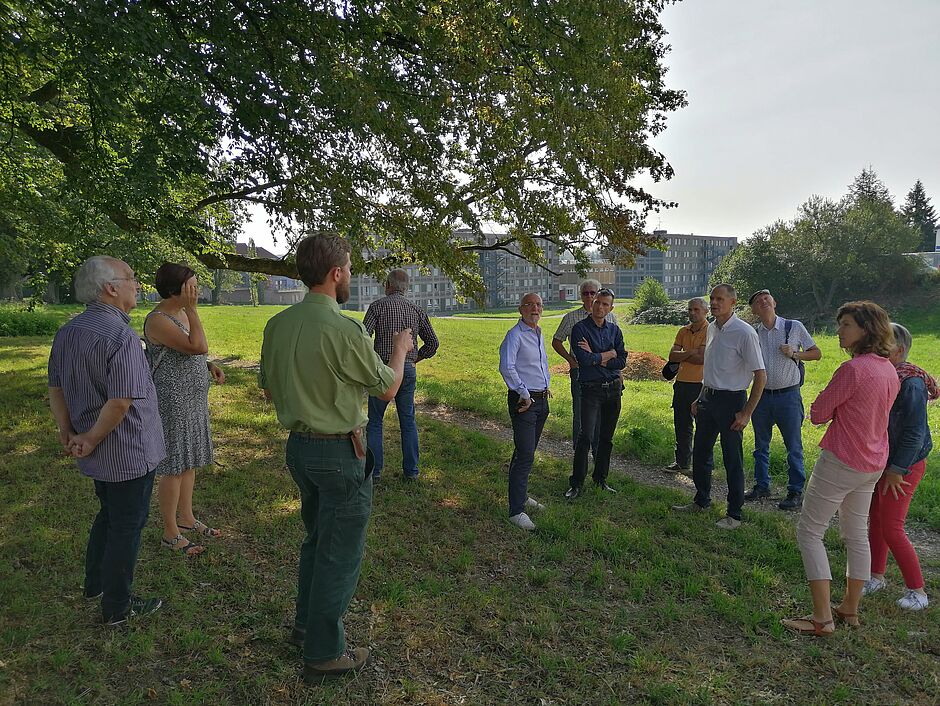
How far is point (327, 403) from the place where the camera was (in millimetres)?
2877

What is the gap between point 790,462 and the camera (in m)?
6.20

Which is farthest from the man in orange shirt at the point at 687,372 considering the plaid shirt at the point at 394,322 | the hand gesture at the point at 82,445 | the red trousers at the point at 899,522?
the hand gesture at the point at 82,445

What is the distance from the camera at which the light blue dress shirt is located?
5.41m

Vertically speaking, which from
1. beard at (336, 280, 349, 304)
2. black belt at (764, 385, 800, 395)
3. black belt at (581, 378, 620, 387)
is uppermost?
beard at (336, 280, 349, 304)

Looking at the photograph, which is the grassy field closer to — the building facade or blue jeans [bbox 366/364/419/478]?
blue jeans [bbox 366/364/419/478]

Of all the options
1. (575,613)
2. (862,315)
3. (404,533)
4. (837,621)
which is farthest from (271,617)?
(862,315)

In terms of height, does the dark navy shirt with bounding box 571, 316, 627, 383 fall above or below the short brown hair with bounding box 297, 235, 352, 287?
below

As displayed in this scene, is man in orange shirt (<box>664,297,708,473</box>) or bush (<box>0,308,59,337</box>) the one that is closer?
man in orange shirt (<box>664,297,708,473</box>)

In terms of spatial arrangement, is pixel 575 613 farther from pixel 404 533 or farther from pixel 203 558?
pixel 203 558

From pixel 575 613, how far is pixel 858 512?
188 centimetres

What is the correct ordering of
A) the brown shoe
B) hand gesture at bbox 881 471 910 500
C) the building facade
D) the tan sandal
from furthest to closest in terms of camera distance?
1. the building facade
2. the tan sandal
3. hand gesture at bbox 881 471 910 500
4. the brown shoe

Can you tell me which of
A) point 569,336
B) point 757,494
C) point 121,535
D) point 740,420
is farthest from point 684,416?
point 121,535

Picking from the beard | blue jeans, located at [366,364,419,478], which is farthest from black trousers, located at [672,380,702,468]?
the beard

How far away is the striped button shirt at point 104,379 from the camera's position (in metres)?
3.22
